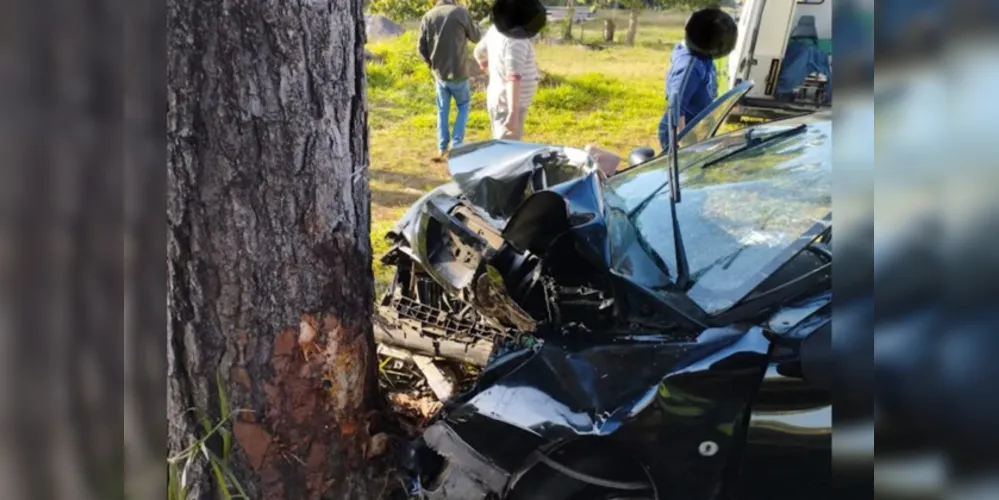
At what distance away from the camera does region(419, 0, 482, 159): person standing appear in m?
6.60

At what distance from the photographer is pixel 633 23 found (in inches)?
406

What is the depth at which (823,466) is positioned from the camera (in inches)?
70.3

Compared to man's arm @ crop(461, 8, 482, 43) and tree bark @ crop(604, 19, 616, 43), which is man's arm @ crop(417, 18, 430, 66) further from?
tree bark @ crop(604, 19, 616, 43)

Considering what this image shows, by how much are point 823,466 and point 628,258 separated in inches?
30.5

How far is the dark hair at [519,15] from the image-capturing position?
8.04 feet

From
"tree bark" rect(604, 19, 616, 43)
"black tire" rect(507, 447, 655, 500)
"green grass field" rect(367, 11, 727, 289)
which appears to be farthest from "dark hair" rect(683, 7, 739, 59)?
"tree bark" rect(604, 19, 616, 43)

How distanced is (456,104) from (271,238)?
5474 mm

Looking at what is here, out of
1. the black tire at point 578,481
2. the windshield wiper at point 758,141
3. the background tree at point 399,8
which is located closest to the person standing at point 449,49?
the windshield wiper at point 758,141

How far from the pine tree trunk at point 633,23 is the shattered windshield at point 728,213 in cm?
687

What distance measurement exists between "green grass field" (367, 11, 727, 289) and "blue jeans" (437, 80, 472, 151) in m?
0.32

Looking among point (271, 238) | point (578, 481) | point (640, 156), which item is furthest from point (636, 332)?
point (640, 156)

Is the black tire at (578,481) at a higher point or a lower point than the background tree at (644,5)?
lower

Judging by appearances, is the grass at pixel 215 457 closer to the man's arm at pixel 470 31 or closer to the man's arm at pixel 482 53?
the man's arm at pixel 482 53

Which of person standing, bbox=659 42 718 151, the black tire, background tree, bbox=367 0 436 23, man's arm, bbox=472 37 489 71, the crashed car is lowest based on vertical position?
the black tire
